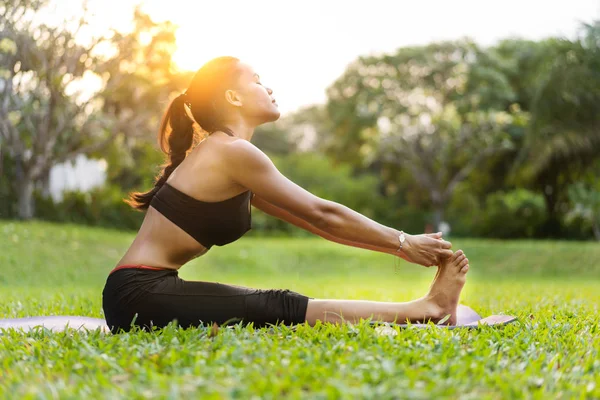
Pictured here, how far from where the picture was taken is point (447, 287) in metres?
3.46

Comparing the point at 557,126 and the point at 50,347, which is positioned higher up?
the point at 557,126

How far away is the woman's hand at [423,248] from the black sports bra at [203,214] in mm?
835

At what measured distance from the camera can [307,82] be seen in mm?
32312

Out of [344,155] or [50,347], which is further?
[344,155]

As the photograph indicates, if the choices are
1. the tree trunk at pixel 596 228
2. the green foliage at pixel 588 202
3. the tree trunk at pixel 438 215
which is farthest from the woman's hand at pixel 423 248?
the tree trunk at pixel 438 215

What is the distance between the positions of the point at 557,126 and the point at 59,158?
11322mm

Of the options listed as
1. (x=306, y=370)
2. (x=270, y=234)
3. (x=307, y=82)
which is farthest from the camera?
(x=307, y=82)

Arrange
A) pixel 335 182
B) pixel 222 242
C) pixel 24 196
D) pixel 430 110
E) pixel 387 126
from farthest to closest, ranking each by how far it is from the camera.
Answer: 1. pixel 335 182
2. pixel 430 110
3. pixel 387 126
4. pixel 24 196
5. pixel 222 242

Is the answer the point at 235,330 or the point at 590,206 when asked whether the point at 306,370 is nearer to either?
the point at 235,330

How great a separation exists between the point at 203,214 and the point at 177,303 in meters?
0.45

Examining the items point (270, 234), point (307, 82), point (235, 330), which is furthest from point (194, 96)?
point (307, 82)

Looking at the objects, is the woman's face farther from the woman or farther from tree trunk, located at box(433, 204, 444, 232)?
tree trunk, located at box(433, 204, 444, 232)

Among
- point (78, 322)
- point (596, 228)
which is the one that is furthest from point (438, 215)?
point (78, 322)

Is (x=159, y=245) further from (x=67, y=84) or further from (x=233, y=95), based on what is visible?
(x=67, y=84)
